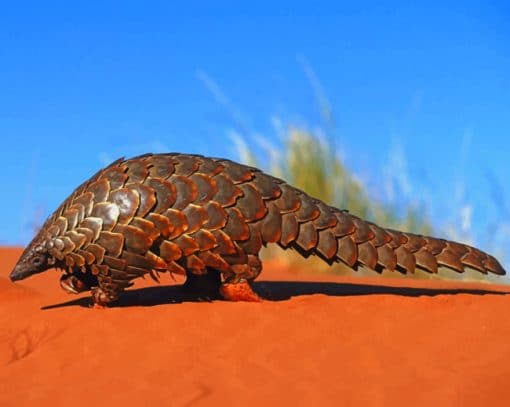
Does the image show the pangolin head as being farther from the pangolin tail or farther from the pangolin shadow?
the pangolin tail

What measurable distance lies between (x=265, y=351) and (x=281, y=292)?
194 cm

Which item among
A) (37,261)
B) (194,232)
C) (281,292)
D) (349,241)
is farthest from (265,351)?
(37,261)

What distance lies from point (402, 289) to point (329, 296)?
1071 millimetres

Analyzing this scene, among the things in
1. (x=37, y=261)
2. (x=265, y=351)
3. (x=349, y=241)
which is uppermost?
(x=349, y=241)

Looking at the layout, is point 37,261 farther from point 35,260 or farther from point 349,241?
point 349,241

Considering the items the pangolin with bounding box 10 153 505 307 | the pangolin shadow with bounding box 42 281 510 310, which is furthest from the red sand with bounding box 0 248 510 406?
the pangolin with bounding box 10 153 505 307

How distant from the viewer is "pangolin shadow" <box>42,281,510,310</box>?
654cm

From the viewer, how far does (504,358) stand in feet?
16.2

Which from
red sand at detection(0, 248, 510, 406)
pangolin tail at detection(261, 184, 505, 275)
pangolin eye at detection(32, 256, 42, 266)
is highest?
pangolin tail at detection(261, 184, 505, 275)

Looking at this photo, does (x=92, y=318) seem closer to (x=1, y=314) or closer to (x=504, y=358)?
(x=1, y=314)

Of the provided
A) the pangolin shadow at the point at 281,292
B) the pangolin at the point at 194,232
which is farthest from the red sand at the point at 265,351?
the pangolin at the point at 194,232

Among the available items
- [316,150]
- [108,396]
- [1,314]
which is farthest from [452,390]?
[316,150]

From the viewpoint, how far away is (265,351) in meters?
5.07

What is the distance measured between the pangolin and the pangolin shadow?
0.34m
